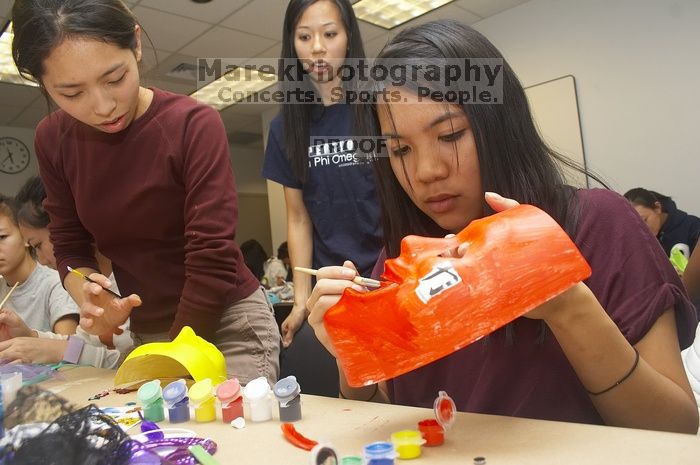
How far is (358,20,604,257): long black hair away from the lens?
2.63 ft

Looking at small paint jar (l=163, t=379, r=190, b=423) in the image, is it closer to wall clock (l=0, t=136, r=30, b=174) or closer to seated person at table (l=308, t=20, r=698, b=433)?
seated person at table (l=308, t=20, r=698, b=433)

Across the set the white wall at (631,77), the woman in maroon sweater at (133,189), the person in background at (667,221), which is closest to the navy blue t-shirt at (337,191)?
the woman in maroon sweater at (133,189)

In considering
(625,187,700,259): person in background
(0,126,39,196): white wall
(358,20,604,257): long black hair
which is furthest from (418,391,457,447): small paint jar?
(0,126,39,196): white wall

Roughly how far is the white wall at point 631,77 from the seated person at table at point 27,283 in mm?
2958

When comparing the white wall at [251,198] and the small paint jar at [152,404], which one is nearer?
the small paint jar at [152,404]

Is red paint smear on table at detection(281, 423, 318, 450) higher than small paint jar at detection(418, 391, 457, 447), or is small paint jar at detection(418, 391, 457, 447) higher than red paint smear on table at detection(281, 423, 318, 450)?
small paint jar at detection(418, 391, 457, 447)

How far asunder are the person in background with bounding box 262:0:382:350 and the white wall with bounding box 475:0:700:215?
229cm

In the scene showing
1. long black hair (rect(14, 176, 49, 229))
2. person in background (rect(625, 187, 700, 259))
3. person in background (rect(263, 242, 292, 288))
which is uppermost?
long black hair (rect(14, 176, 49, 229))

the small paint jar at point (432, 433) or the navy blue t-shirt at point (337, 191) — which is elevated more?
the navy blue t-shirt at point (337, 191)

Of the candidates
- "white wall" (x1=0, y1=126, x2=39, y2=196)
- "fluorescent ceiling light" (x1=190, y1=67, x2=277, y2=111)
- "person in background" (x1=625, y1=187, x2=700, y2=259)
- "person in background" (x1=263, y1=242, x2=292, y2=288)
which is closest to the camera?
"person in background" (x1=625, y1=187, x2=700, y2=259)

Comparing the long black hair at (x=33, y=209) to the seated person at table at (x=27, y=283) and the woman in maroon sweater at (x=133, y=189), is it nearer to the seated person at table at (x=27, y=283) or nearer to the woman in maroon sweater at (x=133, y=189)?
the seated person at table at (x=27, y=283)

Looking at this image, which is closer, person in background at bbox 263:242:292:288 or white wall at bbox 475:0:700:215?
white wall at bbox 475:0:700:215

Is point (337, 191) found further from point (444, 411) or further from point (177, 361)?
point (444, 411)

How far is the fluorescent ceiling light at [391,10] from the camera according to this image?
3750 millimetres
